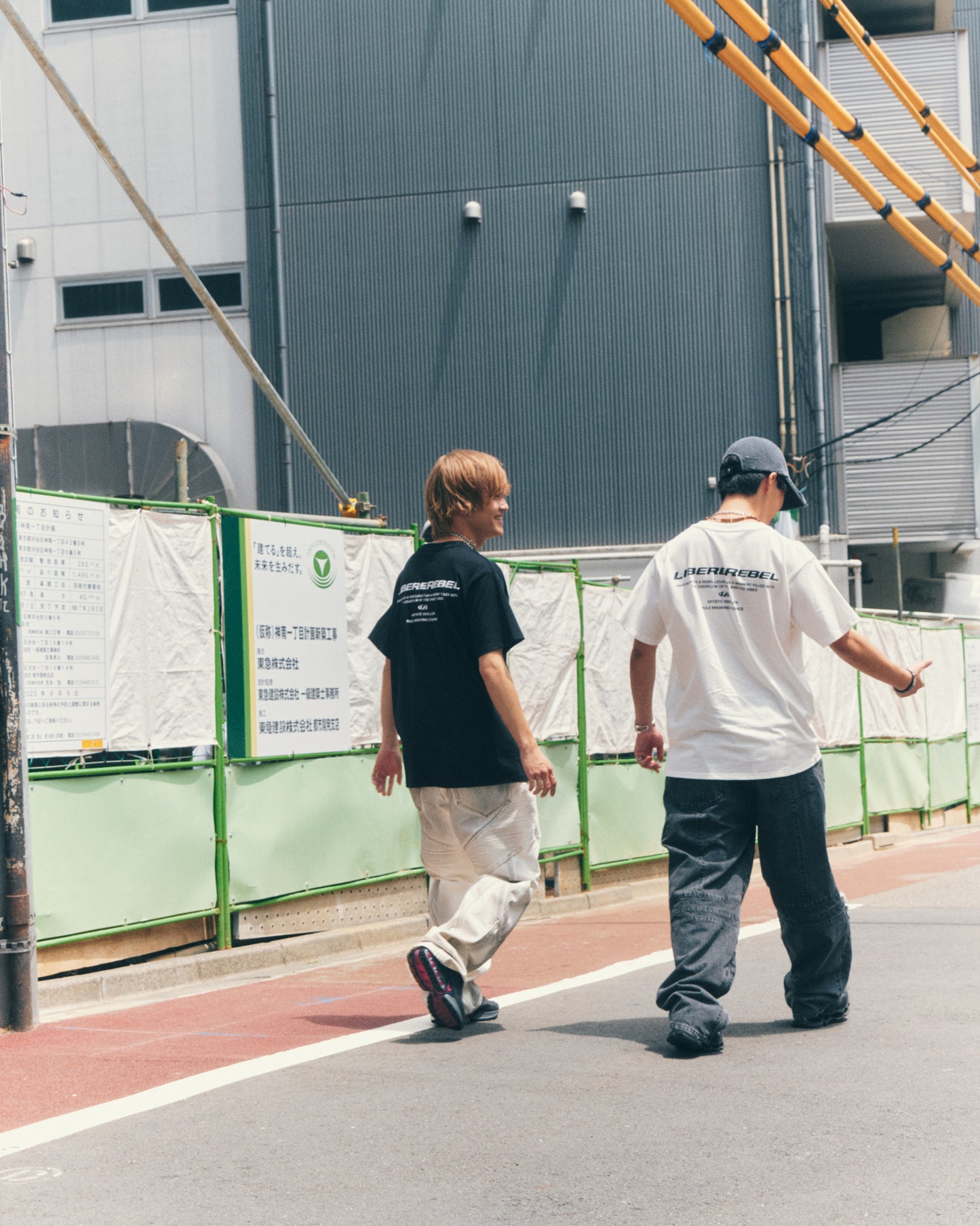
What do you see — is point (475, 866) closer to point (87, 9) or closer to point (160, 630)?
point (160, 630)

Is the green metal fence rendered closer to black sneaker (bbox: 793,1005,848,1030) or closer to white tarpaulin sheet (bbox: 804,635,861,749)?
black sneaker (bbox: 793,1005,848,1030)

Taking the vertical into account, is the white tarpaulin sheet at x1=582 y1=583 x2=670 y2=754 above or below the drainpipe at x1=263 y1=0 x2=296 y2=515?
below

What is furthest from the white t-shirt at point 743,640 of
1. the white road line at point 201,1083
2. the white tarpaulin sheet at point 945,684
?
the white tarpaulin sheet at point 945,684

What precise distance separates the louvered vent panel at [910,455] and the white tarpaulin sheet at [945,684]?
7.28 ft

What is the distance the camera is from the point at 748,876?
204 inches

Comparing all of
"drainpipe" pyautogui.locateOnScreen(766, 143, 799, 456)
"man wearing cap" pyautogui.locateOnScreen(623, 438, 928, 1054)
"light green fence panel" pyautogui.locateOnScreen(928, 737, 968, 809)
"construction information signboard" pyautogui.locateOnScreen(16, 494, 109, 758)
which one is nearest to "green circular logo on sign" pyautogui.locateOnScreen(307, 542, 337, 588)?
"construction information signboard" pyautogui.locateOnScreen(16, 494, 109, 758)

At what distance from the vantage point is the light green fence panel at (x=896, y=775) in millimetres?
17109

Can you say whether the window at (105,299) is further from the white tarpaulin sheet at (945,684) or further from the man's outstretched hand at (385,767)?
the man's outstretched hand at (385,767)

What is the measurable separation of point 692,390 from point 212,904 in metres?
15.6

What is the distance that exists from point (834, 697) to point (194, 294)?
11.4 metres

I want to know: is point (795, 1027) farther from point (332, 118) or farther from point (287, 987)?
point (332, 118)

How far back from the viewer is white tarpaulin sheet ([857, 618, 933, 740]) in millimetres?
16984

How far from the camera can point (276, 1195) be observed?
3564 millimetres

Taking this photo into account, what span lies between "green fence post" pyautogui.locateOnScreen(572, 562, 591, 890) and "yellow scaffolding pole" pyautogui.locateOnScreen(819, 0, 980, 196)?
17.2 ft
